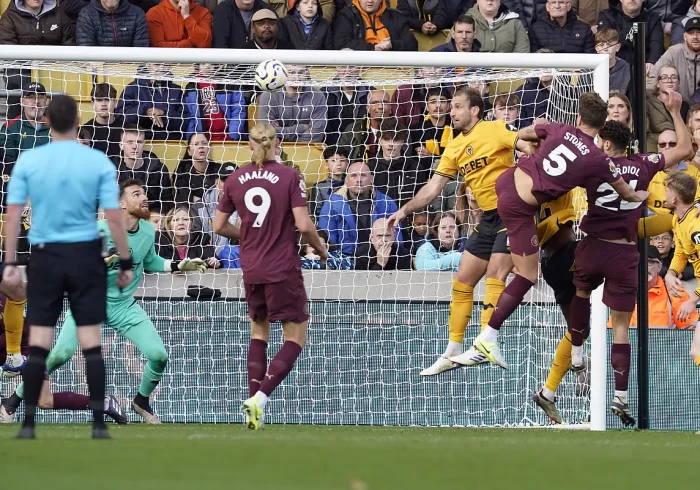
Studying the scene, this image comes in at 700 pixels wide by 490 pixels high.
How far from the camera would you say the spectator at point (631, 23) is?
1592cm

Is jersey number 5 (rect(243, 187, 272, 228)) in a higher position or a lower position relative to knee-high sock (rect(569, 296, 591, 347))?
higher

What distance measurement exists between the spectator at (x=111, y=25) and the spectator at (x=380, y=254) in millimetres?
4081

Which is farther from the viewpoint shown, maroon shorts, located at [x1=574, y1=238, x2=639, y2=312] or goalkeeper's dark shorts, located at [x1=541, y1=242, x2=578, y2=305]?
goalkeeper's dark shorts, located at [x1=541, y1=242, x2=578, y2=305]

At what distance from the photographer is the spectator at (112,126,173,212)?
12766 mm

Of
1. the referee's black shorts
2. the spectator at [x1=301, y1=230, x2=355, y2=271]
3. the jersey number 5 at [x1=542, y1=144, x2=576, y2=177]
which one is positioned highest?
the jersey number 5 at [x1=542, y1=144, x2=576, y2=177]

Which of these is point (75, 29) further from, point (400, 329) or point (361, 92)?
point (400, 329)

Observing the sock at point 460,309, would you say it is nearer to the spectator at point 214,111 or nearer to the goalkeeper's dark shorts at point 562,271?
the goalkeeper's dark shorts at point 562,271

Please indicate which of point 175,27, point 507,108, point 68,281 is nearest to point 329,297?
point 507,108

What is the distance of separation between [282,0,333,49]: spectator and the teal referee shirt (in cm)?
784

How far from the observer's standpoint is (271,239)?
9258mm

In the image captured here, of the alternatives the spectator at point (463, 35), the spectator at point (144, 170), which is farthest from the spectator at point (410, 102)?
the spectator at point (144, 170)

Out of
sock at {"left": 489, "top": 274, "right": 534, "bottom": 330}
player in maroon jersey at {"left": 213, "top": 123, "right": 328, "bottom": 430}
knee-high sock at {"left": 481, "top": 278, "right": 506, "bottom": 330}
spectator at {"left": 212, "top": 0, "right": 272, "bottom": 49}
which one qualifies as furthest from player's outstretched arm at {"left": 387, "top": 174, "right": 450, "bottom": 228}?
spectator at {"left": 212, "top": 0, "right": 272, "bottom": 49}

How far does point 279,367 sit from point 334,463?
319 cm

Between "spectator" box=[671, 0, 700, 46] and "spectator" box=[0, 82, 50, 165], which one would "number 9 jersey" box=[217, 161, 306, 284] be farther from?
"spectator" box=[671, 0, 700, 46]
